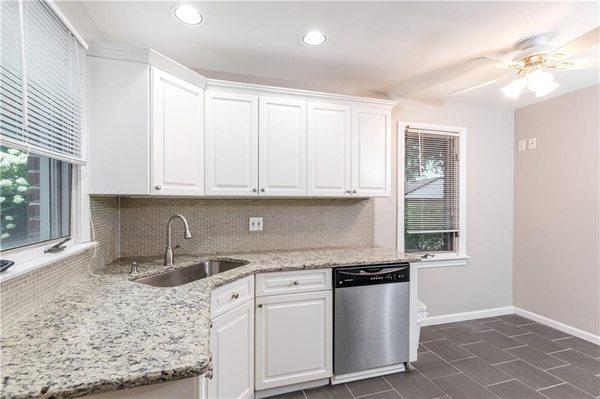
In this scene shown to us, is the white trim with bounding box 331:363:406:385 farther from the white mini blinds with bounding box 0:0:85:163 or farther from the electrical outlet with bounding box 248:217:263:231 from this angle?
the white mini blinds with bounding box 0:0:85:163

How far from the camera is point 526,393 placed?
2154 mm

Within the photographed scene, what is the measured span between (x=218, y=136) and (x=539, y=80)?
2.29 metres

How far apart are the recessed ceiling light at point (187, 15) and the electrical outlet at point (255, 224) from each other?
1.55m

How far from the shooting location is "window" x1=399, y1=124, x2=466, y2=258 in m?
3.29

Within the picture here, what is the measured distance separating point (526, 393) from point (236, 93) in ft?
10.1

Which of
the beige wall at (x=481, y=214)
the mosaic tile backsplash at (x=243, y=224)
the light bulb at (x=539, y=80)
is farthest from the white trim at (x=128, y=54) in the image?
the light bulb at (x=539, y=80)

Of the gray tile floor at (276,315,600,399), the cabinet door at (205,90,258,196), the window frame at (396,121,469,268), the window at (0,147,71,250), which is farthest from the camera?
the window frame at (396,121,469,268)

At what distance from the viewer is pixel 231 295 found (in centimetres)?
182

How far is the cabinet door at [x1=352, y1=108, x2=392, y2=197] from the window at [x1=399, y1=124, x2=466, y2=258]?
58 centimetres

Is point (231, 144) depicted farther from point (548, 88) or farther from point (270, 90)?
point (548, 88)

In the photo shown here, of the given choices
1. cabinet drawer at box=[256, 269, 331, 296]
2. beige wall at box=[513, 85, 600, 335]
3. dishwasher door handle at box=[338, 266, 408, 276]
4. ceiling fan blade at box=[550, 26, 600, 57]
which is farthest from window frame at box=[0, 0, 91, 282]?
beige wall at box=[513, 85, 600, 335]

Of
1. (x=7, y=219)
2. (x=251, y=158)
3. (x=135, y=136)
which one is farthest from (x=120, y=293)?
(x=251, y=158)

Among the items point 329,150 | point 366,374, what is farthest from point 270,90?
point 366,374

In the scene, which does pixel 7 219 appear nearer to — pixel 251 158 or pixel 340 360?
pixel 251 158
